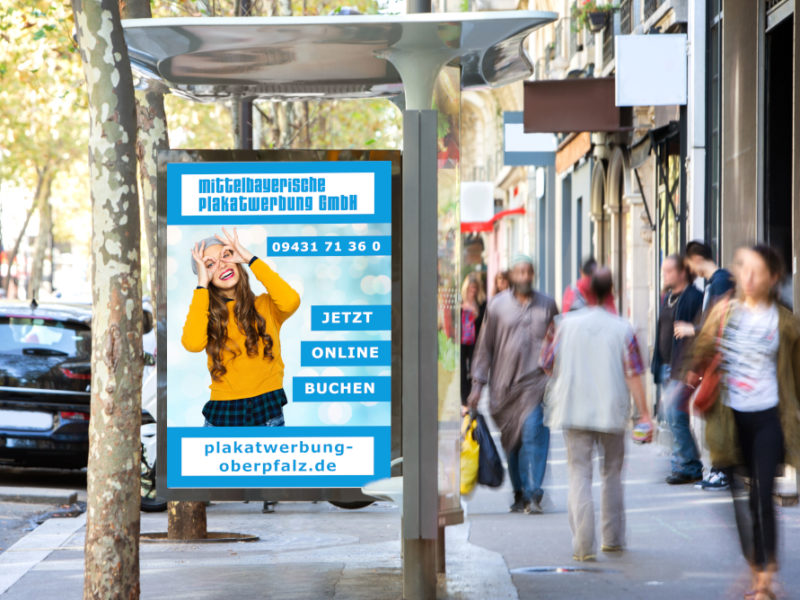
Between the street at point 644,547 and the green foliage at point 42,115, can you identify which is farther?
the green foliage at point 42,115

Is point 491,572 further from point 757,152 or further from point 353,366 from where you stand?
point 757,152

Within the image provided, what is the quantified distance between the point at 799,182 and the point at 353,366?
19.8 ft

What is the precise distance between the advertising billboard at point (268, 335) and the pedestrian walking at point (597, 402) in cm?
193

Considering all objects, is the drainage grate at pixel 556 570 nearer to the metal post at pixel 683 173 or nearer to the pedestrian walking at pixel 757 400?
the pedestrian walking at pixel 757 400

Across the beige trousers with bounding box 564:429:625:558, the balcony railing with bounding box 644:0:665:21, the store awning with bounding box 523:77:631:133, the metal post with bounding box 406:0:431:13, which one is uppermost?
the balcony railing with bounding box 644:0:665:21

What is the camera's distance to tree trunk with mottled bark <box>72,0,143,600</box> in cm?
608

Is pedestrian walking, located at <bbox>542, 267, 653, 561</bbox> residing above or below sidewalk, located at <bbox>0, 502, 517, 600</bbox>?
above

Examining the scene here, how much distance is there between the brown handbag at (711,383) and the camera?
697 centimetres

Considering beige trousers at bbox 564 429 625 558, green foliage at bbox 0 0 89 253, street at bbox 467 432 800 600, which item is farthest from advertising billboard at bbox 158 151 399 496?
green foliage at bbox 0 0 89 253

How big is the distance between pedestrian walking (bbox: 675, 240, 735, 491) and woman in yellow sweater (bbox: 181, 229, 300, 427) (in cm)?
485

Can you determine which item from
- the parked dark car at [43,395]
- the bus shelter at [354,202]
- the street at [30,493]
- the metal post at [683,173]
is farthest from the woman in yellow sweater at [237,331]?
the metal post at [683,173]

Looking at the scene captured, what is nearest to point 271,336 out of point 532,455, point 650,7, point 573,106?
point 532,455

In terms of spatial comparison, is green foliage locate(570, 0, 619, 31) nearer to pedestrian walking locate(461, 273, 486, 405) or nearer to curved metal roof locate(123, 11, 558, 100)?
pedestrian walking locate(461, 273, 486, 405)

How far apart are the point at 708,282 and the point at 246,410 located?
5.47 metres
